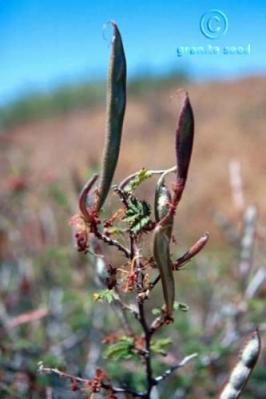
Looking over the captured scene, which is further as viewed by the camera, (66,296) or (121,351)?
(66,296)

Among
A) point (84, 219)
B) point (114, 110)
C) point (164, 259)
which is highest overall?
point (114, 110)

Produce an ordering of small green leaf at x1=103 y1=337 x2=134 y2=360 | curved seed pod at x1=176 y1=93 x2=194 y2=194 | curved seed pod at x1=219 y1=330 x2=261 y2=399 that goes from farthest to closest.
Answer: small green leaf at x1=103 y1=337 x2=134 y2=360, curved seed pod at x1=219 y1=330 x2=261 y2=399, curved seed pod at x1=176 y1=93 x2=194 y2=194

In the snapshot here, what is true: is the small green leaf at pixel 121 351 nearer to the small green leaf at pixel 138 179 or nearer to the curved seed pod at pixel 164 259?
the curved seed pod at pixel 164 259

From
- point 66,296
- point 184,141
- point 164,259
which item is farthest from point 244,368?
point 66,296

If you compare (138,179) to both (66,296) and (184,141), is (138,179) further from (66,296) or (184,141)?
(66,296)

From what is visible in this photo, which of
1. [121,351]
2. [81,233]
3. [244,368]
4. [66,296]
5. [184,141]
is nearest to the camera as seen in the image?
[184,141]

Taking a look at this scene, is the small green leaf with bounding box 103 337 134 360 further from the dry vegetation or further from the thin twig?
the dry vegetation

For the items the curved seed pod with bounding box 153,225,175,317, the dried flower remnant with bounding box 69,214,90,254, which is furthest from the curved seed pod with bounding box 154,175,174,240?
the dried flower remnant with bounding box 69,214,90,254
